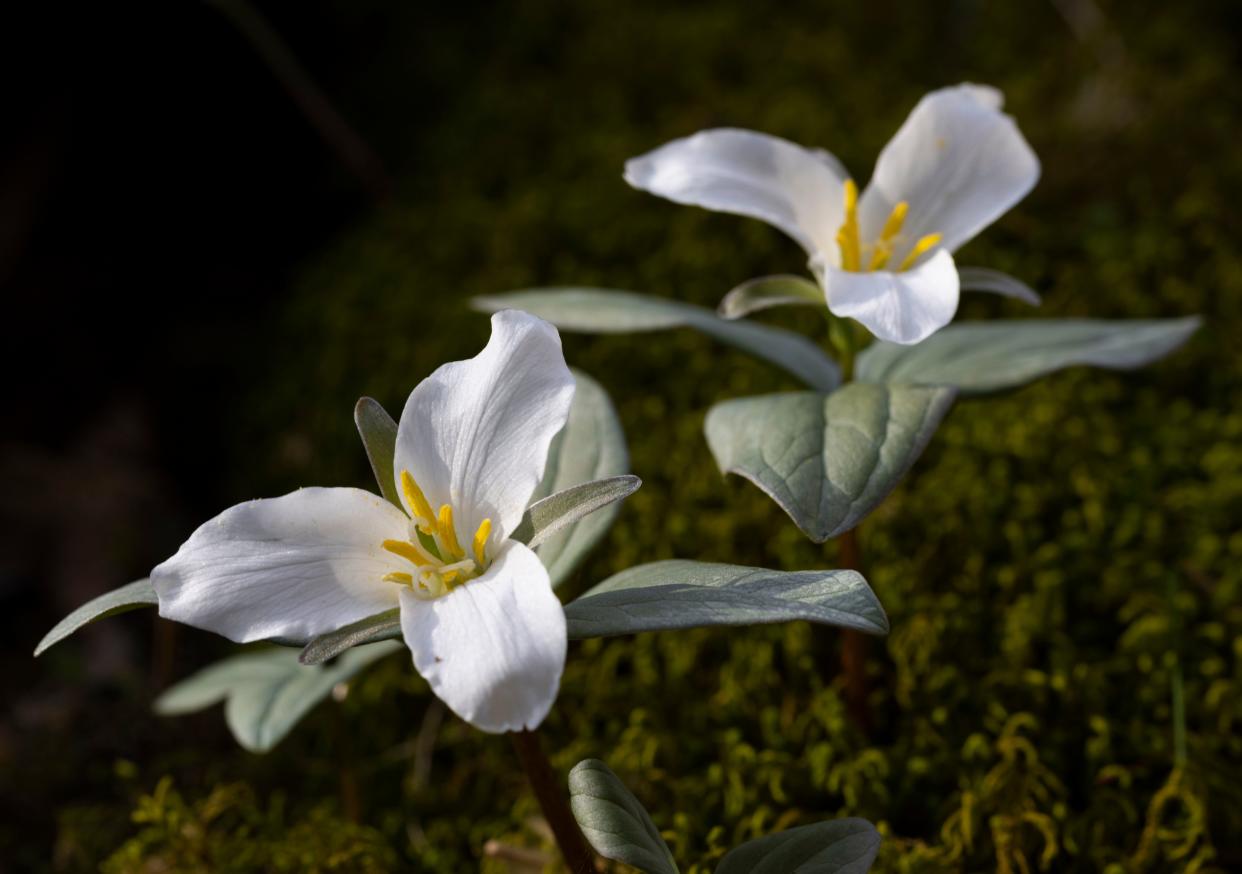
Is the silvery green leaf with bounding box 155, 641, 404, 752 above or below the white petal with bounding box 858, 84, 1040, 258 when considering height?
below

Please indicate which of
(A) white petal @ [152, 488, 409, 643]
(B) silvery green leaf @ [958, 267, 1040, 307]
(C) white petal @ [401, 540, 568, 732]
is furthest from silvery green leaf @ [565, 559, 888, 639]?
(B) silvery green leaf @ [958, 267, 1040, 307]

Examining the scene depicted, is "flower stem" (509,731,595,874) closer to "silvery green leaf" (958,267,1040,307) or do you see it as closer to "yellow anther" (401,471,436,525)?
"yellow anther" (401,471,436,525)

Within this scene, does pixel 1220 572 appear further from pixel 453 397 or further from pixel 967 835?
pixel 453 397

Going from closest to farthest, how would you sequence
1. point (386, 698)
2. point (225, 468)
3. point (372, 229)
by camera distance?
point (386, 698), point (225, 468), point (372, 229)

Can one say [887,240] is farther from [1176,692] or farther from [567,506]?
[1176,692]

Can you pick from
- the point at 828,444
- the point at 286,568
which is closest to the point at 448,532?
the point at 286,568

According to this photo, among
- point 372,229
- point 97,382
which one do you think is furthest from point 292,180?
point 97,382

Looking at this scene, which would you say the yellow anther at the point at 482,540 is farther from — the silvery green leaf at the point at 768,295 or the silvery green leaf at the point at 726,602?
the silvery green leaf at the point at 768,295
